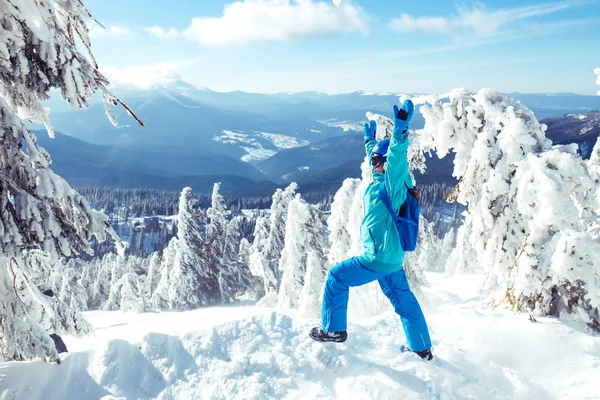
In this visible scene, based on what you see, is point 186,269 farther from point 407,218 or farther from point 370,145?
point 407,218

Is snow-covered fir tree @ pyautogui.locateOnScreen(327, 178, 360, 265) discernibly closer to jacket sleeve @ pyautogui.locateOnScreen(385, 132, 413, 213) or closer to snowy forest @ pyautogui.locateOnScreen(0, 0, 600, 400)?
snowy forest @ pyautogui.locateOnScreen(0, 0, 600, 400)

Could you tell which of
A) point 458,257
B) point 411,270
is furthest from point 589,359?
point 458,257

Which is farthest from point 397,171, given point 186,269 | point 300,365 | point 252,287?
point 252,287

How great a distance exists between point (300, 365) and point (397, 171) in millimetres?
2589

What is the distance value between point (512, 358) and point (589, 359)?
993mm

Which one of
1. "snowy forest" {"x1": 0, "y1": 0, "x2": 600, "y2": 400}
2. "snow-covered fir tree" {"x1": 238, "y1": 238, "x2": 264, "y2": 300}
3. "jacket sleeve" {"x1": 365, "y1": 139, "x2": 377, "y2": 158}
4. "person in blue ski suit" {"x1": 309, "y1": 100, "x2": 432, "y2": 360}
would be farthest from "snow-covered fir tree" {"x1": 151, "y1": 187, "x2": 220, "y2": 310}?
→ "person in blue ski suit" {"x1": 309, "y1": 100, "x2": 432, "y2": 360}

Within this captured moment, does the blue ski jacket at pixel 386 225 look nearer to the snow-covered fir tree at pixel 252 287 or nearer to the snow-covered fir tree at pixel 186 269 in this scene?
the snow-covered fir tree at pixel 186 269

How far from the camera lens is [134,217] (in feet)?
560

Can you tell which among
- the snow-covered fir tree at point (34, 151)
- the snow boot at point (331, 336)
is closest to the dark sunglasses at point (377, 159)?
the snow boot at point (331, 336)

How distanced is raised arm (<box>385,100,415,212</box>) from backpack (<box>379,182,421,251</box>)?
3.3 inches

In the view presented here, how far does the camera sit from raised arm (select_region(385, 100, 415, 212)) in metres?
4.13

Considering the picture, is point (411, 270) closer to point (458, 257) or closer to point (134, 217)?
point (458, 257)

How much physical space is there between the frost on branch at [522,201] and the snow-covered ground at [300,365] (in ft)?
2.16

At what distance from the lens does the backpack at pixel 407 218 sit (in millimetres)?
4395
